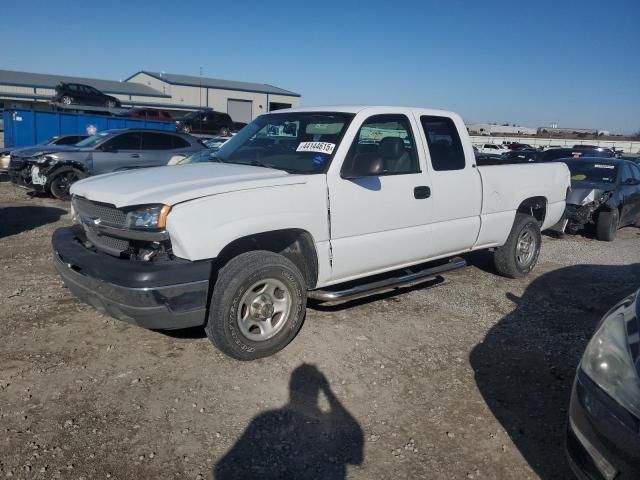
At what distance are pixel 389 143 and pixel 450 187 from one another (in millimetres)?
800

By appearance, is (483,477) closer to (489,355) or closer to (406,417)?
(406,417)

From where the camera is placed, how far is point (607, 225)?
947 cm

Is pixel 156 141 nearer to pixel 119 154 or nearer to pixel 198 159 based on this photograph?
pixel 119 154

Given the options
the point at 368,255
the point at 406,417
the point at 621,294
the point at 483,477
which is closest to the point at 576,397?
the point at 483,477

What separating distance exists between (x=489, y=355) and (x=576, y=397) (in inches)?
71.9

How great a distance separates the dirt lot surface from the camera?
9.30ft

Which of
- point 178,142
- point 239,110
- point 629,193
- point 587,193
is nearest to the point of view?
point 587,193

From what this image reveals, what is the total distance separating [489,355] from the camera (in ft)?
14.0

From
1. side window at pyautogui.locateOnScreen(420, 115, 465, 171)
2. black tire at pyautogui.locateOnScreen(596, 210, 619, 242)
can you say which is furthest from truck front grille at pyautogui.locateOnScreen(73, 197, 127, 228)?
black tire at pyautogui.locateOnScreen(596, 210, 619, 242)

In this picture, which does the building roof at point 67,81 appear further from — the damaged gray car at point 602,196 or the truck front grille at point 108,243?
the truck front grille at point 108,243

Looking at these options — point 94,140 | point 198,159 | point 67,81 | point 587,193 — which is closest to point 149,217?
point 198,159

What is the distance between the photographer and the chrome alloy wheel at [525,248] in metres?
6.33

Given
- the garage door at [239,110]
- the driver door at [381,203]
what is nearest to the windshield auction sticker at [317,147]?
the driver door at [381,203]

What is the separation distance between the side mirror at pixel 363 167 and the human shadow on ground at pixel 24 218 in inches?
234
